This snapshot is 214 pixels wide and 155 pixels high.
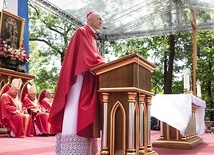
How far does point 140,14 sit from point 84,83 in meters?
10.2

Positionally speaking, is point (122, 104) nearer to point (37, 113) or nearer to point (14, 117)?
point (14, 117)

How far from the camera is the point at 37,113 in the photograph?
280 inches

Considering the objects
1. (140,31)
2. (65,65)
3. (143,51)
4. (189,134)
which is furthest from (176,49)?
(65,65)

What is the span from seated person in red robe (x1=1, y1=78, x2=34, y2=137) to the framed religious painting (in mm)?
1588

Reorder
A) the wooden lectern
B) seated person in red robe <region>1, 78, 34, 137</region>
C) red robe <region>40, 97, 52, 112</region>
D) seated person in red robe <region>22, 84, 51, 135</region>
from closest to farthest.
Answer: the wooden lectern
seated person in red robe <region>1, 78, 34, 137</region>
seated person in red robe <region>22, 84, 51, 135</region>
red robe <region>40, 97, 52, 112</region>

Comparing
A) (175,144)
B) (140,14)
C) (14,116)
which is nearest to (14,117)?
(14,116)

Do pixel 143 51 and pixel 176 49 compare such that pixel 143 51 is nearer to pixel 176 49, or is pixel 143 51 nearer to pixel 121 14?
pixel 176 49

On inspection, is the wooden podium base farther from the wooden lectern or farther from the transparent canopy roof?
the transparent canopy roof

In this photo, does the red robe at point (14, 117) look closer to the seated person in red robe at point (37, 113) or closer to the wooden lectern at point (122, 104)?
the seated person in red robe at point (37, 113)

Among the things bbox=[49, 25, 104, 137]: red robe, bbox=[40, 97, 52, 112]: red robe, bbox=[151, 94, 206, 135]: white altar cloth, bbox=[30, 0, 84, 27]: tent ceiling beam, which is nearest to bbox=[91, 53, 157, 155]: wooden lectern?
bbox=[49, 25, 104, 137]: red robe

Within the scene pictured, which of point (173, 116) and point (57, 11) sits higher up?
point (57, 11)

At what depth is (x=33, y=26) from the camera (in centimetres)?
2027

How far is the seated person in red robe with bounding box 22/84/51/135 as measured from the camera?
6.98 metres

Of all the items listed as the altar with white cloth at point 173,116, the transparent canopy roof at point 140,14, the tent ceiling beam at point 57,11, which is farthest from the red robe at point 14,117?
the transparent canopy roof at point 140,14
